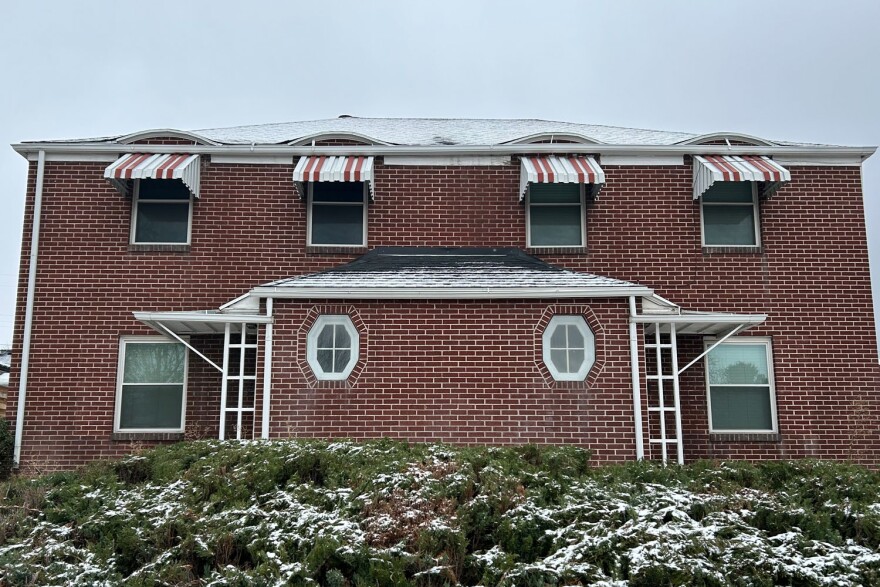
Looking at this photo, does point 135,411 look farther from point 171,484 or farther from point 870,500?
point 870,500

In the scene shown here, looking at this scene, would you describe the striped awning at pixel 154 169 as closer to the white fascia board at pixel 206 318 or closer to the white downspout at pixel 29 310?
the white downspout at pixel 29 310

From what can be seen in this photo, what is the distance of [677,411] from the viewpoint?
10969mm

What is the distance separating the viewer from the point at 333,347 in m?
10.7

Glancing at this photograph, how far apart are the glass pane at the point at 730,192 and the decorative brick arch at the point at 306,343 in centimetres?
608

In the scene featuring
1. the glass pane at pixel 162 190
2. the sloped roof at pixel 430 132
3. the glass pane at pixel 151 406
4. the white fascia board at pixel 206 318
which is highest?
the sloped roof at pixel 430 132

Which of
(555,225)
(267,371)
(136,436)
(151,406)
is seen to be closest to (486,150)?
(555,225)

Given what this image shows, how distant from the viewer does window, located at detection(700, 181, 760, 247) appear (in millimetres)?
12828

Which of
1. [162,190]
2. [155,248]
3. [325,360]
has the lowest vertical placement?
[325,360]

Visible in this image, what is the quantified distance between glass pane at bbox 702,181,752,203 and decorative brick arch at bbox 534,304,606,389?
3682 mm

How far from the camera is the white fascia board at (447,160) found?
13.0 metres

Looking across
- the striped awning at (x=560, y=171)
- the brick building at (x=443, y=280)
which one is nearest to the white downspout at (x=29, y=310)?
the brick building at (x=443, y=280)

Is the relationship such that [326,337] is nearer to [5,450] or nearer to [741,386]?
[5,450]

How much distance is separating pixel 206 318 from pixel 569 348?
15.8 feet

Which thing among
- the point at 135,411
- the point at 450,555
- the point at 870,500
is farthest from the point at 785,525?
the point at 135,411
